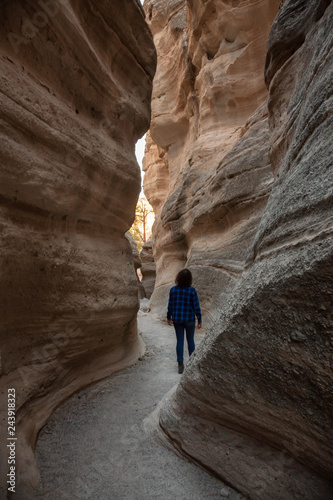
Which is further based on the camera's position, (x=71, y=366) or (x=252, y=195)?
(x=252, y=195)

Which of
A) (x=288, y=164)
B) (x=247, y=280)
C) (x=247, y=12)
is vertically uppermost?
(x=247, y=12)

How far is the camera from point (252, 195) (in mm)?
5984

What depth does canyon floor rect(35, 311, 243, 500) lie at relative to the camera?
188 cm

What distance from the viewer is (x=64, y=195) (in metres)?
3.00

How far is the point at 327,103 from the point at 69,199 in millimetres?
2654

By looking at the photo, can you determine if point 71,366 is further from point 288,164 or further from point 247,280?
point 288,164

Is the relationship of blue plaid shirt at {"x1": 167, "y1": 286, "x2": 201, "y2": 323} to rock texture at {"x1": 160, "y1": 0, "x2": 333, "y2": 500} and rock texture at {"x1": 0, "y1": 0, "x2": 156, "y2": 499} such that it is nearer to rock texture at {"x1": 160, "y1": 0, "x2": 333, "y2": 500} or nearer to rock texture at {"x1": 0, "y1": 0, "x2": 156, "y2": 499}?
rock texture at {"x1": 0, "y1": 0, "x2": 156, "y2": 499}

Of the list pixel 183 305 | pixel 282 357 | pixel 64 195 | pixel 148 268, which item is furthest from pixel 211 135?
pixel 148 268

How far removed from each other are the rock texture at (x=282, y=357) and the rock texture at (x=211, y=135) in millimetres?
3639

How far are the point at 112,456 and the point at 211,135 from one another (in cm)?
976

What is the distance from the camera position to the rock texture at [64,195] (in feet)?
7.87

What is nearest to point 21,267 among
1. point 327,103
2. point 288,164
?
point 288,164

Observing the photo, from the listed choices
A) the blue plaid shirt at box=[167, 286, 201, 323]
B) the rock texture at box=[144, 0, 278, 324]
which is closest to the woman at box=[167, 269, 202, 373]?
the blue plaid shirt at box=[167, 286, 201, 323]

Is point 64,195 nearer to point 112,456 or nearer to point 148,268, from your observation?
point 112,456
